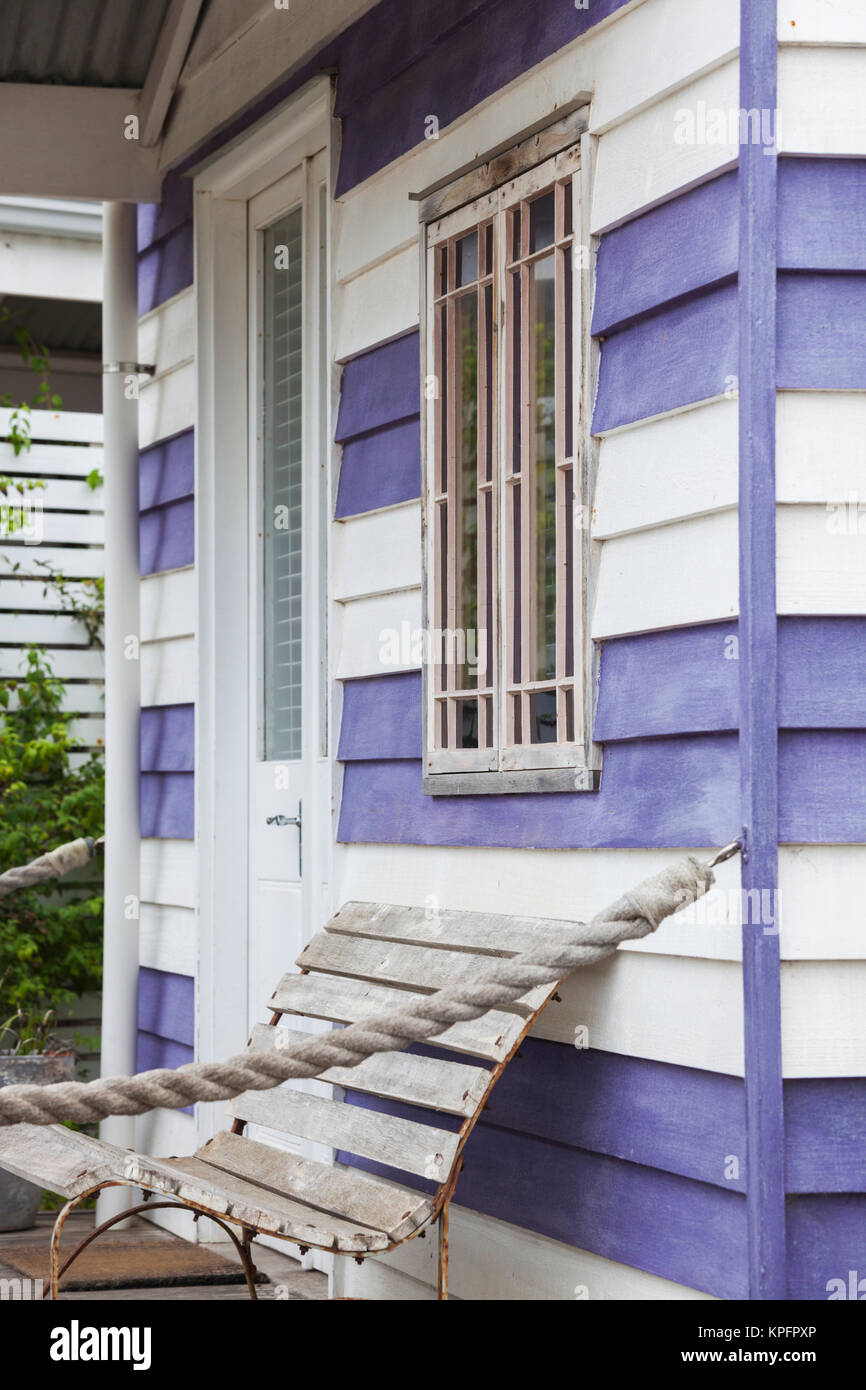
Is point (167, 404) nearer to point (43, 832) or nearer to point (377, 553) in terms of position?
point (377, 553)

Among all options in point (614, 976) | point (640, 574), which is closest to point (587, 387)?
point (640, 574)

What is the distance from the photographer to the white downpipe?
5402 mm

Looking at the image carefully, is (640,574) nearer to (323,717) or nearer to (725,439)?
(725,439)

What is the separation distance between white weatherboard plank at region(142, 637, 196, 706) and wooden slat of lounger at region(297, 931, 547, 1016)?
4.88 ft

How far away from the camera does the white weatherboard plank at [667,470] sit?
2725 millimetres

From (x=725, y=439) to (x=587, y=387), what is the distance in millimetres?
451

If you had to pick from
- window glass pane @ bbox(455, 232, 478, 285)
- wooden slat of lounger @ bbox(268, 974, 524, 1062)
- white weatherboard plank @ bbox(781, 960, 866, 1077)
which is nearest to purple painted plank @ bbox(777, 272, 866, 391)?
white weatherboard plank @ bbox(781, 960, 866, 1077)

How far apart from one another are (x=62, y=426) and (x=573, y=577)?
4322 mm

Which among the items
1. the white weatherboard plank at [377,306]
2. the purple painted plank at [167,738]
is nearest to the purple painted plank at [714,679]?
the white weatherboard plank at [377,306]

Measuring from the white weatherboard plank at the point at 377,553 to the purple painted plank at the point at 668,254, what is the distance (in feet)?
2.70

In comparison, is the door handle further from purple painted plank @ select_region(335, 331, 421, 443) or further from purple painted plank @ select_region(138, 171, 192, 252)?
purple painted plank @ select_region(138, 171, 192, 252)

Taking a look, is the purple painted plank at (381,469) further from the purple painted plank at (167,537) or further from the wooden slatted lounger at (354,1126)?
the purple painted plank at (167,537)

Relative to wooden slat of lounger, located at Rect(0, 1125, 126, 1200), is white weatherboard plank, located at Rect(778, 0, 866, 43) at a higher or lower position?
higher

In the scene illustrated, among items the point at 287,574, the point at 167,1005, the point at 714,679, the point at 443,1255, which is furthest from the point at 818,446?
the point at 167,1005
